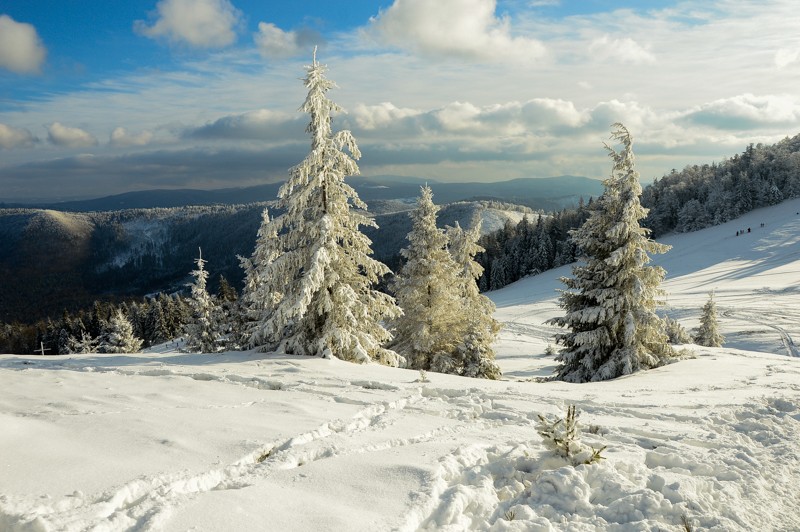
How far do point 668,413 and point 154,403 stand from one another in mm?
10403

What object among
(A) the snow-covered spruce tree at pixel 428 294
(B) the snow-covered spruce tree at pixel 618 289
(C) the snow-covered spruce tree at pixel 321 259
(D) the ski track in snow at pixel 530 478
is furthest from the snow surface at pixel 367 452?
(A) the snow-covered spruce tree at pixel 428 294

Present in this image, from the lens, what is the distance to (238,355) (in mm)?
15086

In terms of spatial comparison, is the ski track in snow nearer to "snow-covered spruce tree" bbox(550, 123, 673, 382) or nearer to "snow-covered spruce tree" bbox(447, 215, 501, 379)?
"snow-covered spruce tree" bbox(550, 123, 673, 382)

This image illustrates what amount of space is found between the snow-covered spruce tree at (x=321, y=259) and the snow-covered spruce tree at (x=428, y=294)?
896 cm

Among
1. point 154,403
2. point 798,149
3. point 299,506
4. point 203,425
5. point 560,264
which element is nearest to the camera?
point 299,506

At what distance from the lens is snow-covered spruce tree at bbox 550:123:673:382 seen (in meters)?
18.6

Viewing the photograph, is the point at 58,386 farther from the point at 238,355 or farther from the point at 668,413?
the point at 668,413

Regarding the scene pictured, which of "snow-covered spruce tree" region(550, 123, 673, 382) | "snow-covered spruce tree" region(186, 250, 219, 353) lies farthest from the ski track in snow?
"snow-covered spruce tree" region(186, 250, 219, 353)

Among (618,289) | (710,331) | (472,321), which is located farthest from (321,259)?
(710,331)

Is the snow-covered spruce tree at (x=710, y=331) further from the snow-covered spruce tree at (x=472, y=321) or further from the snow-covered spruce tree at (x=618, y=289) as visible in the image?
the snow-covered spruce tree at (x=618, y=289)

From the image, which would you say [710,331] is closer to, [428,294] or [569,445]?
[428,294]

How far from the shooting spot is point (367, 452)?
657cm

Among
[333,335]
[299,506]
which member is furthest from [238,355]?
[299,506]

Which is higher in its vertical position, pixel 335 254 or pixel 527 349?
pixel 335 254
